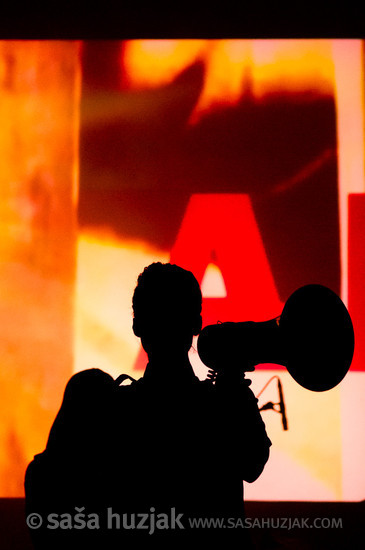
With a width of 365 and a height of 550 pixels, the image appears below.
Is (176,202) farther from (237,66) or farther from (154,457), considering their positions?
(154,457)

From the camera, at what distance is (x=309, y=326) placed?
1.13 m

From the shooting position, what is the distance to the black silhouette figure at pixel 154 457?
2.58ft

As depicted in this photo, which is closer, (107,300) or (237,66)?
(107,300)

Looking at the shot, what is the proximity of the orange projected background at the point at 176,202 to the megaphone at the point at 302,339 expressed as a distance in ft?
3.40

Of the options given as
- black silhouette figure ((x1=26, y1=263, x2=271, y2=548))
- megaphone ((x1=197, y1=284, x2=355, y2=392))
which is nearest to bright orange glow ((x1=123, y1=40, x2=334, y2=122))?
megaphone ((x1=197, y1=284, x2=355, y2=392))

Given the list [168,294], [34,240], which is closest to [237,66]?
[34,240]

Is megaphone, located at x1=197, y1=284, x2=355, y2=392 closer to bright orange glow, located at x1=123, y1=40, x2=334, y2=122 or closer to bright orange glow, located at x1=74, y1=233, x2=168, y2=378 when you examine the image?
bright orange glow, located at x1=74, y1=233, x2=168, y2=378

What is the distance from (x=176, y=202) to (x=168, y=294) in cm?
144

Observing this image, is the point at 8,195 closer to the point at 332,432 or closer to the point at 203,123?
the point at 203,123

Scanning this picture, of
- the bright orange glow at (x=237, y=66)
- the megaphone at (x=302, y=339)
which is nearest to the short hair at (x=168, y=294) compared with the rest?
the megaphone at (x=302, y=339)

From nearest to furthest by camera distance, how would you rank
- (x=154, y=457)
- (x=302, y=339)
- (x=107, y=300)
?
(x=154, y=457)
(x=302, y=339)
(x=107, y=300)

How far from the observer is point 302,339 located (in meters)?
1.11
